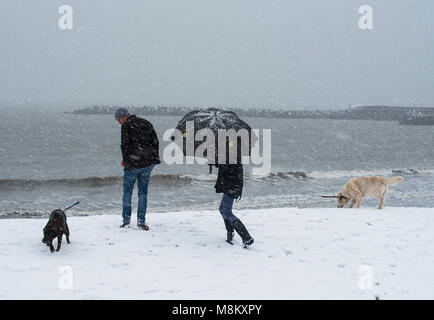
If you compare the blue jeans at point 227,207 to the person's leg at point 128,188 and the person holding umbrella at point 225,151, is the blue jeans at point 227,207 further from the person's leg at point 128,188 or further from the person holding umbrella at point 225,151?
the person's leg at point 128,188

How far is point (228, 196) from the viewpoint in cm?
562

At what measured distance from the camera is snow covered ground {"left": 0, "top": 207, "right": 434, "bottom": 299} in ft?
→ 14.1

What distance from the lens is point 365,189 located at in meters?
9.50

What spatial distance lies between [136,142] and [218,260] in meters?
2.25

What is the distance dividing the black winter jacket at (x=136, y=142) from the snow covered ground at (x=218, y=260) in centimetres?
119

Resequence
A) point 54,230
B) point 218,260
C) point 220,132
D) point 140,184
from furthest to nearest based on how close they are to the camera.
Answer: point 140,184
point 220,132
point 54,230
point 218,260

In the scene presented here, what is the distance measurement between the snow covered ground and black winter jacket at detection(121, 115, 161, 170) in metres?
1.19

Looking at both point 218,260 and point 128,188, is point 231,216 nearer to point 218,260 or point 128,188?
point 218,260

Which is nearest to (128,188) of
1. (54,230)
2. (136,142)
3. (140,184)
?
(140,184)

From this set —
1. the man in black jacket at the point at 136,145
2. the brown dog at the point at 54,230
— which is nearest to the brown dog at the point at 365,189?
the man in black jacket at the point at 136,145

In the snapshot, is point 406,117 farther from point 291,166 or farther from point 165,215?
point 165,215

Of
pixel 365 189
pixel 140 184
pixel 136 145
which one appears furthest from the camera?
pixel 365 189

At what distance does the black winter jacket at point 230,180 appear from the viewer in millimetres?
5535

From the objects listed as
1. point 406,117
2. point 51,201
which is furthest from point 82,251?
point 406,117
